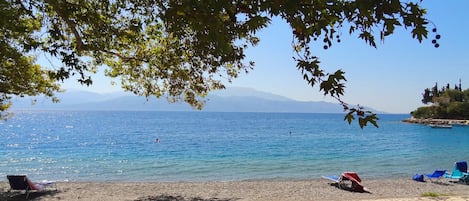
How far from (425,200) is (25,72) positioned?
41.8 ft

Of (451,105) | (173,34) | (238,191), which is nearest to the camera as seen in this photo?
(173,34)

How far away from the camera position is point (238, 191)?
16531 millimetres

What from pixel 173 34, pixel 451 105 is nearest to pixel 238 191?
pixel 173 34

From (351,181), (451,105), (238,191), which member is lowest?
(238,191)

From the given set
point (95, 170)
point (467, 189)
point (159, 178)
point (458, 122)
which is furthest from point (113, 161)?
point (458, 122)

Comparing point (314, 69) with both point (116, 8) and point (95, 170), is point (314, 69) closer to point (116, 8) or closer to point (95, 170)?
point (116, 8)

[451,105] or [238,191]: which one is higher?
[451,105]

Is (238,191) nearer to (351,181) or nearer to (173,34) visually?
(351,181)

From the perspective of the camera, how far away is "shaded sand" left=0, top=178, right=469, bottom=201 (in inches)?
574

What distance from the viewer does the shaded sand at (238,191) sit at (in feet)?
47.8

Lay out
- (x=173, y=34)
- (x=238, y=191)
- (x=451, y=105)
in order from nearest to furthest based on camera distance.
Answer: (x=173, y=34) → (x=238, y=191) → (x=451, y=105)

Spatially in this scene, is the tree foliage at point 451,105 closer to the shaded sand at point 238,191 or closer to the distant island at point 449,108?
the distant island at point 449,108

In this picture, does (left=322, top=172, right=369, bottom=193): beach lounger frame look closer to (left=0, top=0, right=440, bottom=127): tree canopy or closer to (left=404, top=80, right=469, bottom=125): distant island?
(left=0, top=0, right=440, bottom=127): tree canopy

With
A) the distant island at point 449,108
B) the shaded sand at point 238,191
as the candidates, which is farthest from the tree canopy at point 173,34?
the distant island at point 449,108
